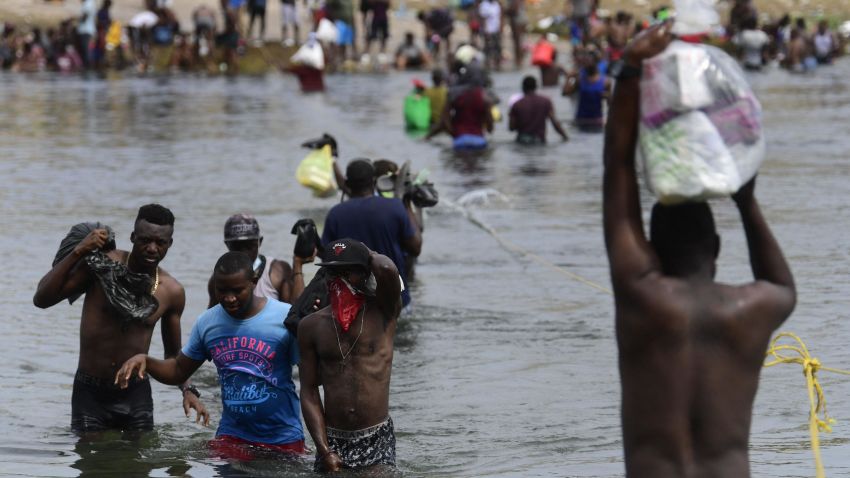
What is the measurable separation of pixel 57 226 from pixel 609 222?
12.8 m

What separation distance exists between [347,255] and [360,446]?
85cm

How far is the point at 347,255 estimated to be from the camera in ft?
21.6

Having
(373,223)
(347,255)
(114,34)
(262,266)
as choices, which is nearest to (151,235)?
(262,266)

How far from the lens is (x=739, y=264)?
13562 millimetres

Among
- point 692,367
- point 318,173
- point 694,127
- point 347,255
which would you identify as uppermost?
point 694,127

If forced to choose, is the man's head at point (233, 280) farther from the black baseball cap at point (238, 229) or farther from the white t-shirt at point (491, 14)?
the white t-shirt at point (491, 14)

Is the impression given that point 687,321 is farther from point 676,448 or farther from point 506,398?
point 506,398

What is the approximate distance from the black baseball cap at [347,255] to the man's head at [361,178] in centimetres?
326

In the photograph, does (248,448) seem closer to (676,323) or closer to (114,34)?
(676,323)

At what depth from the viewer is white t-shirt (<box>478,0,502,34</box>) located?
35.4 m

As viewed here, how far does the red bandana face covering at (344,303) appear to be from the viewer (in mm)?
6676

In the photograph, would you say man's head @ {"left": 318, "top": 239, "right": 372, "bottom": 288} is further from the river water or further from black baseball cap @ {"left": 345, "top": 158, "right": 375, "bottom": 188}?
black baseball cap @ {"left": 345, "top": 158, "right": 375, "bottom": 188}

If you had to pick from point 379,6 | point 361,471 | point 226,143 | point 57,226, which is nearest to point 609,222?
point 361,471

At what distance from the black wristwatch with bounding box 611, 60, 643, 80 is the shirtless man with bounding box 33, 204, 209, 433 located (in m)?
3.75
